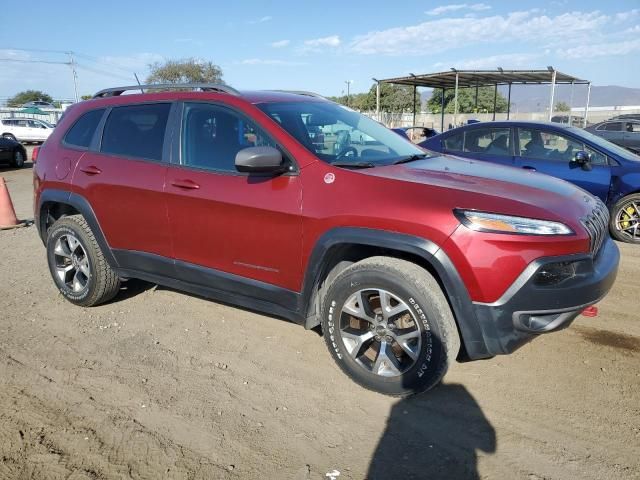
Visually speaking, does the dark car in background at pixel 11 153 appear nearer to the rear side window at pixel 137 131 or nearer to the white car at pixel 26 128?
the white car at pixel 26 128

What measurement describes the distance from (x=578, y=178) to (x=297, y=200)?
201 inches

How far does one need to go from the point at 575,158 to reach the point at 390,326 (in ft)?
16.0

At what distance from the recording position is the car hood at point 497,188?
110 inches

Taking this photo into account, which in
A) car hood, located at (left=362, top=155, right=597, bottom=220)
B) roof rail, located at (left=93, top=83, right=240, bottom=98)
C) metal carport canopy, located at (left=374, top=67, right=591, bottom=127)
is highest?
metal carport canopy, located at (left=374, top=67, right=591, bottom=127)

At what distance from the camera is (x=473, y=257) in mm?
2723

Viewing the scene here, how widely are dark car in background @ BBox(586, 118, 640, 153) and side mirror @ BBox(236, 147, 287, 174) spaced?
15.8 meters

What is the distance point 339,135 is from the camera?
386cm

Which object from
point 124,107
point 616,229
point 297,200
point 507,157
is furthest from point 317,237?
point 616,229

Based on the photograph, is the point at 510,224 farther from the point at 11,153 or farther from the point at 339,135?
the point at 11,153

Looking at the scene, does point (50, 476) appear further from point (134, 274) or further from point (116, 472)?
point (134, 274)

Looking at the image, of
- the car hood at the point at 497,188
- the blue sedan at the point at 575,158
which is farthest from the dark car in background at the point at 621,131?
the car hood at the point at 497,188

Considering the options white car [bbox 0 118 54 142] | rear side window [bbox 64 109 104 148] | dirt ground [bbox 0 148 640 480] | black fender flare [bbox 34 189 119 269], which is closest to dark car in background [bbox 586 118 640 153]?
dirt ground [bbox 0 148 640 480]

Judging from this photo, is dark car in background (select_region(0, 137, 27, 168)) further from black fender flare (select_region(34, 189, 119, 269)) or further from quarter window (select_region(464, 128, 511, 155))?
quarter window (select_region(464, 128, 511, 155))

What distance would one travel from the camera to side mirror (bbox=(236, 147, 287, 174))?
317 centimetres
